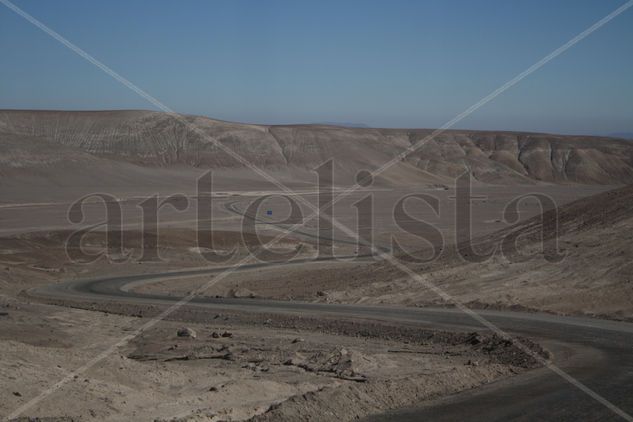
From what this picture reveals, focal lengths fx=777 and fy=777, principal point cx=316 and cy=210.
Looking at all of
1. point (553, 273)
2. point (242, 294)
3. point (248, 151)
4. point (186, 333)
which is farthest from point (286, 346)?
point (248, 151)

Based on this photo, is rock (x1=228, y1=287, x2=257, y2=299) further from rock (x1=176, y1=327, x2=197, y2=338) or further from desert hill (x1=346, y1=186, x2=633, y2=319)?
rock (x1=176, y1=327, x2=197, y2=338)

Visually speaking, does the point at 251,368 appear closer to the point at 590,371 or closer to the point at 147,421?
the point at 147,421

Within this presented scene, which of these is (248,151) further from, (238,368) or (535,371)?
(535,371)

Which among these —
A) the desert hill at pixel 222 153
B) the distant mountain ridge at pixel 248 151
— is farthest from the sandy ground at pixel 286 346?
the distant mountain ridge at pixel 248 151

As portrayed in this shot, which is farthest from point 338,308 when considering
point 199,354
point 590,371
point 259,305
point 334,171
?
point 334,171

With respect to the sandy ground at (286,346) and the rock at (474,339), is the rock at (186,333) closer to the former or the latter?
the sandy ground at (286,346)
